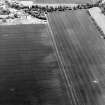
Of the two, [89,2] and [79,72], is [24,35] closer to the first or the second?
[79,72]

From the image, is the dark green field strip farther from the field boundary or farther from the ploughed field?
the ploughed field

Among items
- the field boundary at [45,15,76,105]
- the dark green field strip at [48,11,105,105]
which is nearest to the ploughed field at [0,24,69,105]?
the field boundary at [45,15,76,105]

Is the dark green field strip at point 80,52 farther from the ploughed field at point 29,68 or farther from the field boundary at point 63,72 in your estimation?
the ploughed field at point 29,68

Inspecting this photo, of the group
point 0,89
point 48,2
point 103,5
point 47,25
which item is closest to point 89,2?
point 103,5

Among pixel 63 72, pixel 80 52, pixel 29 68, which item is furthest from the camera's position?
pixel 80 52

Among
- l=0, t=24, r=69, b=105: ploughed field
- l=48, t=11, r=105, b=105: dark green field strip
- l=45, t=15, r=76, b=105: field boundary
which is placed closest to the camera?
l=0, t=24, r=69, b=105: ploughed field

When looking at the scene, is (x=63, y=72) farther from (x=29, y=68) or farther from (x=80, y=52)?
(x=80, y=52)

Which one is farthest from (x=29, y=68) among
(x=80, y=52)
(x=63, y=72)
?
(x=80, y=52)
